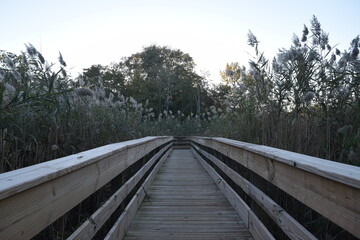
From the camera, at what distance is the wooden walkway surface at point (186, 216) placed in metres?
2.47

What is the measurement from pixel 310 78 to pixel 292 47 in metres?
0.60

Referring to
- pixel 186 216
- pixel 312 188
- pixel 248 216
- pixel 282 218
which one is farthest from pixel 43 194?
pixel 186 216

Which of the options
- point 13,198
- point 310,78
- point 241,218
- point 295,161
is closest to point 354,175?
point 295,161

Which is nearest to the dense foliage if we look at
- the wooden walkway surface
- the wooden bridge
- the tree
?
the wooden bridge

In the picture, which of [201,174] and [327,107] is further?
[201,174]

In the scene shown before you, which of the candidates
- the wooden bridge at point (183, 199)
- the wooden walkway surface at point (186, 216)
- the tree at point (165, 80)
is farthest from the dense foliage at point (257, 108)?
the tree at point (165, 80)

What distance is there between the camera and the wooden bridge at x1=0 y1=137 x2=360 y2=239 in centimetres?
88

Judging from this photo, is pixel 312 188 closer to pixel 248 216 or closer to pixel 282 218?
pixel 282 218

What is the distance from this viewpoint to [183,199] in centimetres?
369

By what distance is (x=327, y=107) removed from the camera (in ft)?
9.10

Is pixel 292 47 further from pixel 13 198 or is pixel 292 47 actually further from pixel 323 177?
pixel 13 198

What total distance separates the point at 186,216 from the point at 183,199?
706mm

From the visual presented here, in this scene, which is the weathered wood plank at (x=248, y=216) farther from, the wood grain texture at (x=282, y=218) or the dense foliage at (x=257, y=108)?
the dense foliage at (x=257, y=108)

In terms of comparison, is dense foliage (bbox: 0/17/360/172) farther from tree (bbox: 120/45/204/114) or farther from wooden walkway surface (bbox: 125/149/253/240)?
tree (bbox: 120/45/204/114)
